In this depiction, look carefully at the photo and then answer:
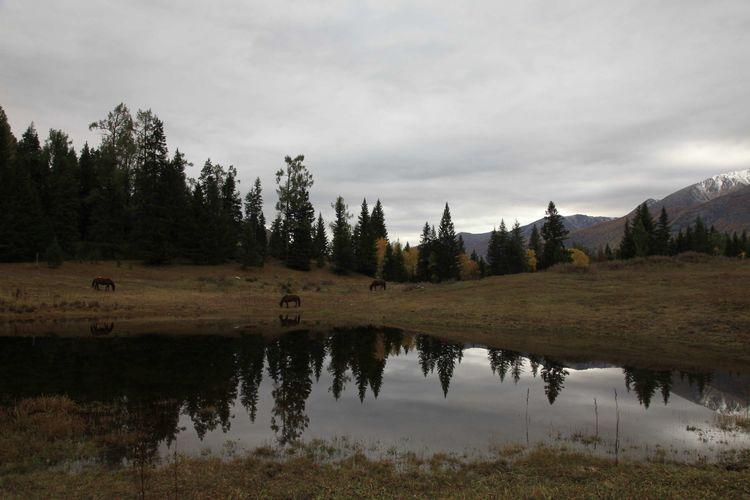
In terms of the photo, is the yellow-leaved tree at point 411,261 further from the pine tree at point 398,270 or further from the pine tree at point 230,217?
the pine tree at point 230,217

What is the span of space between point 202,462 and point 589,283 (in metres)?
48.8

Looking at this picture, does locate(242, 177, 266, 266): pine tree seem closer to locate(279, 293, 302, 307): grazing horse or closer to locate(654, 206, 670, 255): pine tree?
locate(279, 293, 302, 307): grazing horse

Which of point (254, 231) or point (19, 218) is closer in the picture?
point (19, 218)

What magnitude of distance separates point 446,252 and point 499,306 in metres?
56.2

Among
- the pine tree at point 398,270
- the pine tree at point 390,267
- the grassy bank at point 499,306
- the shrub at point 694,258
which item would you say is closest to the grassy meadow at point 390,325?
the grassy bank at point 499,306

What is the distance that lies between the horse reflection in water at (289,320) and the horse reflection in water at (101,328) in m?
13.1

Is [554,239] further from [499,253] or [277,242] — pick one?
[277,242]

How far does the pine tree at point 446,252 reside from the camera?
100 meters

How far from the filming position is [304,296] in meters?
58.7

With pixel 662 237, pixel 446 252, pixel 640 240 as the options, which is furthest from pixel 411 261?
pixel 662 237

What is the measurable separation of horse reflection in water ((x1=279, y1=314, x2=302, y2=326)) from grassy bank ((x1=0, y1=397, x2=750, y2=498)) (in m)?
27.3

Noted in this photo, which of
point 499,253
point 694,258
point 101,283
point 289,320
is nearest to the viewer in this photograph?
Result: point 289,320

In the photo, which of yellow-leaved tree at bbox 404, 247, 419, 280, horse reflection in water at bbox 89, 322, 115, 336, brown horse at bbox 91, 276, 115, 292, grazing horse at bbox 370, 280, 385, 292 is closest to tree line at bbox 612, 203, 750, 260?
yellow-leaved tree at bbox 404, 247, 419, 280

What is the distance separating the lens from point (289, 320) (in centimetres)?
4188
